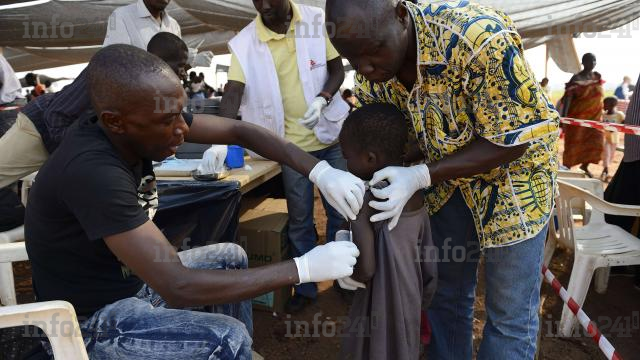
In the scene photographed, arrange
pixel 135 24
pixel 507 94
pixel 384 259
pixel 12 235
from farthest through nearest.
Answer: pixel 135 24, pixel 12 235, pixel 384 259, pixel 507 94

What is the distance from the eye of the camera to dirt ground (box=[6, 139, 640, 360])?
7.47ft

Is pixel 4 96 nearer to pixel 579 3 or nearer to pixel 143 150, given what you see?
pixel 143 150

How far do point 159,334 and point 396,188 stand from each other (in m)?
0.81

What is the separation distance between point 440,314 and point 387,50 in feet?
3.75

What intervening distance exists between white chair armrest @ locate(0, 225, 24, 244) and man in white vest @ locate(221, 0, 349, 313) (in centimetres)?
126

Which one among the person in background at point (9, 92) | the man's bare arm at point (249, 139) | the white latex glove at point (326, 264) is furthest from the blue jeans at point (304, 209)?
the person in background at point (9, 92)

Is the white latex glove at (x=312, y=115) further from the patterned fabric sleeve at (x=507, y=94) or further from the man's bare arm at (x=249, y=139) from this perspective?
the patterned fabric sleeve at (x=507, y=94)

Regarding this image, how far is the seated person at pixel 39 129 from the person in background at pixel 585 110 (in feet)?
19.5

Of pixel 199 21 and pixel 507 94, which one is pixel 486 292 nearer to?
pixel 507 94

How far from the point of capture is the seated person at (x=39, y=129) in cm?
175

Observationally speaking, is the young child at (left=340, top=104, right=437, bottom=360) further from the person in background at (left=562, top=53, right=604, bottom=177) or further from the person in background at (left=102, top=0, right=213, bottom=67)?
the person in background at (left=562, top=53, right=604, bottom=177)

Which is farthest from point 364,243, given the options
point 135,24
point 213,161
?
point 135,24

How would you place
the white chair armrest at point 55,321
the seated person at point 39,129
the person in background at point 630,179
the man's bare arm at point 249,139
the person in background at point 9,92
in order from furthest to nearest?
1. the person in background at point 9,92
2. the person in background at point 630,179
3. the seated person at point 39,129
4. the man's bare arm at point 249,139
5. the white chair armrest at point 55,321

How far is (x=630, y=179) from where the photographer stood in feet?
9.41
